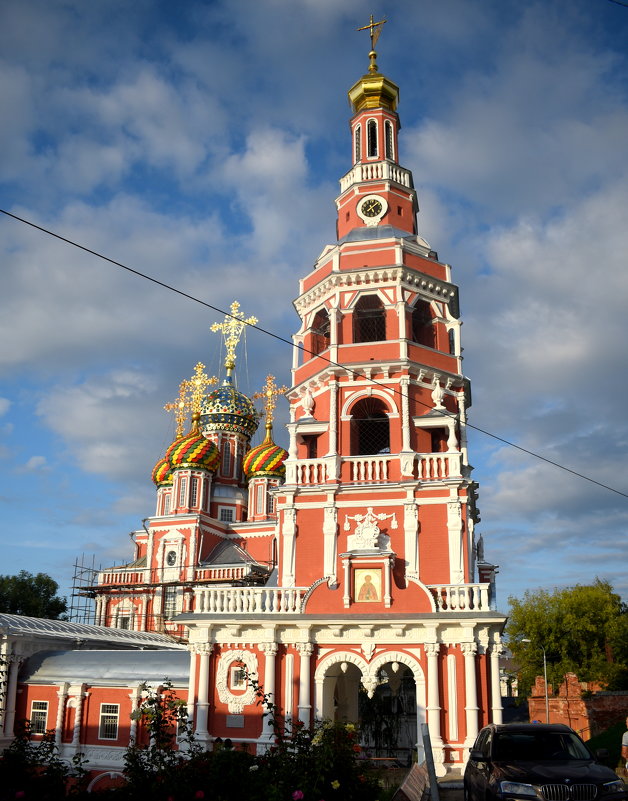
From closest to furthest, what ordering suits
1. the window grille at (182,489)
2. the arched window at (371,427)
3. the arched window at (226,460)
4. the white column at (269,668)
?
the white column at (269,668) < the arched window at (371,427) < the window grille at (182,489) < the arched window at (226,460)

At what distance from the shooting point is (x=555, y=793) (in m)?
8.73

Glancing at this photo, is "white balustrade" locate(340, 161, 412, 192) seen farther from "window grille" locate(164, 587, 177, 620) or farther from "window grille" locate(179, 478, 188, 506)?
"window grille" locate(164, 587, 177, 620)

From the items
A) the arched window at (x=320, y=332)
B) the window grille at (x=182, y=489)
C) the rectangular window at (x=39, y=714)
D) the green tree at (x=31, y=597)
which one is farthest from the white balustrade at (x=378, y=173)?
the green tree at (x=31, y=597)

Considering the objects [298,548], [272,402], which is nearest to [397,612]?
[298,548]

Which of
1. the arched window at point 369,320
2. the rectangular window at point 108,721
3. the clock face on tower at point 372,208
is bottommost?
the rectangular window at point 108,721

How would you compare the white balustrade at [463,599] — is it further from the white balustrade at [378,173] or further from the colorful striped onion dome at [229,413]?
the colorful striped onion dome at [229,413]

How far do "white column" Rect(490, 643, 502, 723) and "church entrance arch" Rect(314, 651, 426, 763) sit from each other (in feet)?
5.61

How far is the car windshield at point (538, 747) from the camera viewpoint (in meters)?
10.1

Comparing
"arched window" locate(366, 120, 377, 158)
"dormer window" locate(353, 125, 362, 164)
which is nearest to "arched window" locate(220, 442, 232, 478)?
"dormer window" locate(353, 125, 362, 164)

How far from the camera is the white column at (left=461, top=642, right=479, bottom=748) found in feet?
58.9

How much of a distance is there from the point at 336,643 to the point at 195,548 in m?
21.1

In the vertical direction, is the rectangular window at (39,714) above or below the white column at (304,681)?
below

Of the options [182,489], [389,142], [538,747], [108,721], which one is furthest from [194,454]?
[538,747]

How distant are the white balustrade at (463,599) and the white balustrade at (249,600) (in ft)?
12.4
